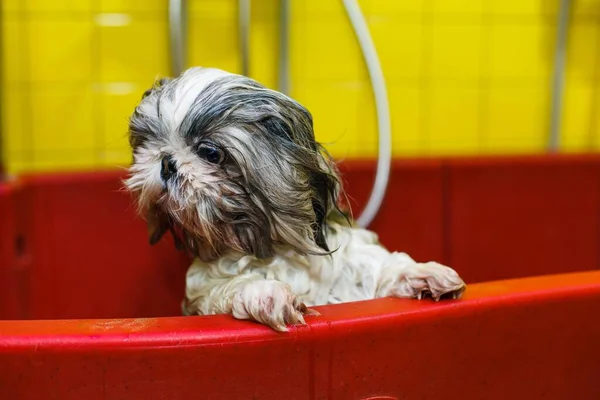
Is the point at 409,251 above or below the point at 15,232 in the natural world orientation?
below

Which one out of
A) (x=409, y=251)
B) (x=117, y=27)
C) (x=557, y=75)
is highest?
(x=117, y=27)

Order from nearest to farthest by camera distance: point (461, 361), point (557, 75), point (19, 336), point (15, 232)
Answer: point (19, 336) → point (461, 361) → point (15, 232) → point (557, 75)

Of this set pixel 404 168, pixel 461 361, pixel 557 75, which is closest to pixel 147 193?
pixel 461 361

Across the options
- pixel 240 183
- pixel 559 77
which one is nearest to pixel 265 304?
pixel 240 183

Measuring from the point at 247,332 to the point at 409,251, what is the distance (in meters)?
0.91

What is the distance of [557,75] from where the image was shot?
170cm

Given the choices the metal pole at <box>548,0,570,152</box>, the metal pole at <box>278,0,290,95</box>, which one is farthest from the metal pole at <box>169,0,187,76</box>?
the metal pole at <box>548,0,570,152</box>

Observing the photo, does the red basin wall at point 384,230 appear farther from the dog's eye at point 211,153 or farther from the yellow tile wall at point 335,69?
the dog's eye at point 211,153

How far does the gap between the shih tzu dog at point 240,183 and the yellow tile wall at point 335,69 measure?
0.69 m

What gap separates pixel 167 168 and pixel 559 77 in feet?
4.06

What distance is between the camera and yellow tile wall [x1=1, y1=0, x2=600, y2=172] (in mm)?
1505

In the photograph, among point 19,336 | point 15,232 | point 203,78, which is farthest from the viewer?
point 15,232

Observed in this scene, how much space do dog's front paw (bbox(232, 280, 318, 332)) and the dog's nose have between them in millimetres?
180

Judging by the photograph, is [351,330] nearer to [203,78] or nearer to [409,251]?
[203,78]
